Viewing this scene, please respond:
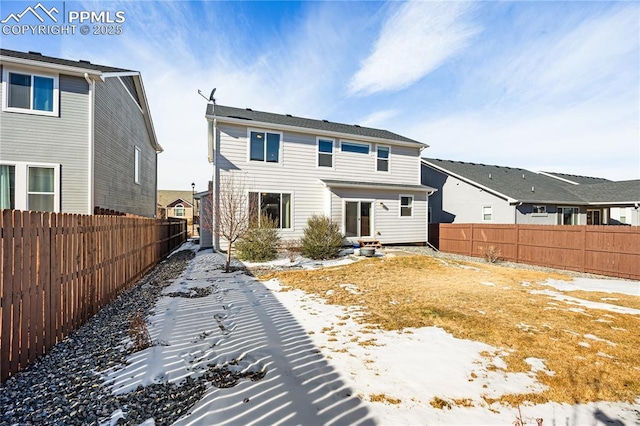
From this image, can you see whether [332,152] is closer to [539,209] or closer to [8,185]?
[8,185]

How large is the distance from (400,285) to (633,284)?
7392 mm

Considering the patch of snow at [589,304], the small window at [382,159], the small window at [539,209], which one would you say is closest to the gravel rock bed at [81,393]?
the patch of snow at [589,304]

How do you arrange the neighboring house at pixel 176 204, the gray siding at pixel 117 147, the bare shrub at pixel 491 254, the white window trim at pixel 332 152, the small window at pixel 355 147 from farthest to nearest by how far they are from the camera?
the neighboring house at pixel 176 204, the small window at pixel 355 147, the white window trim at pixel 332 152, the bare shrub at pixel 491 254, the gray siding at pixel 117 147

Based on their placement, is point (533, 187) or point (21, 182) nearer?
point (21, 182)

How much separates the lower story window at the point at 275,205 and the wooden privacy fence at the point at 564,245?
380 inches

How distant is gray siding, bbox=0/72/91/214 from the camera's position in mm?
8891

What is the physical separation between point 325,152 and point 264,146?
3.14 m

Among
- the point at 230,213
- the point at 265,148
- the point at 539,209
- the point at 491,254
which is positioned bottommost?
the point at 491,254

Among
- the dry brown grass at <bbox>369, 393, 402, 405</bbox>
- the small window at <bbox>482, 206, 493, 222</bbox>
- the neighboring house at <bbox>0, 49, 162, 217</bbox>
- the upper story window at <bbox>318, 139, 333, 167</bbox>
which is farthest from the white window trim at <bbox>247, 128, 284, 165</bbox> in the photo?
the small window at <bbox>482, 206, 493, 222</bbox>

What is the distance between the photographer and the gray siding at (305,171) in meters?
12.6

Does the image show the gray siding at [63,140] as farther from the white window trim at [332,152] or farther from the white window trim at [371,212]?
the white window trim at [371,212]

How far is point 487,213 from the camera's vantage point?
57.8ft

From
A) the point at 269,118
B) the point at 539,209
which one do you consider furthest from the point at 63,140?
the point at 539,209

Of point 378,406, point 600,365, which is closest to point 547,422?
point 378,406
